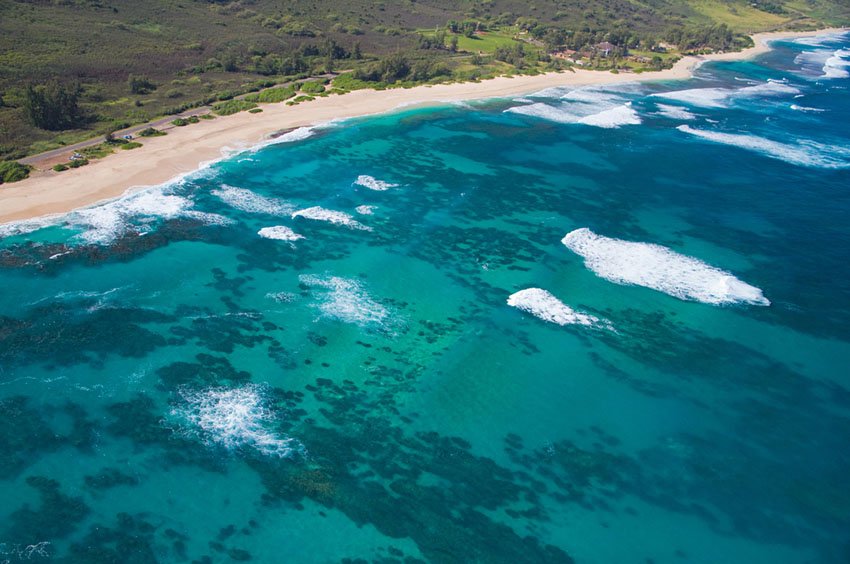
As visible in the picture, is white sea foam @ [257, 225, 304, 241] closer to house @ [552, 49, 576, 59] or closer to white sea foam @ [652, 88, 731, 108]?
white sea foam @ [652, 88, 731, 108]

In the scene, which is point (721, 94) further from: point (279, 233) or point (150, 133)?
point (150, 133)

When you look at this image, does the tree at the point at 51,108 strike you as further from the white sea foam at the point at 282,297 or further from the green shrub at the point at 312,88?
the white sea foam at the point at 282,297

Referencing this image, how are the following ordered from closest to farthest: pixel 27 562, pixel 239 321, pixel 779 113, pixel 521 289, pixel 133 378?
pixel 27 562
pixel 133 378
pixel 239 321
pixel 521 289
pixel 779 113

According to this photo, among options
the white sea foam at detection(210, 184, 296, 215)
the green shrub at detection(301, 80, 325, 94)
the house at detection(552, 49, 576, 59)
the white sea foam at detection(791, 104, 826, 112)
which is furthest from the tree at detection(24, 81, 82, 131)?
the white sea foam at detection(791, 104, 826, 112)

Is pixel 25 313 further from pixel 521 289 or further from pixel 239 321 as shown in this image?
pixel 521 289

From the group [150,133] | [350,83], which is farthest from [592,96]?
[150,133]

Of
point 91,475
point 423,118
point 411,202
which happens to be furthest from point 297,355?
point 423,118
